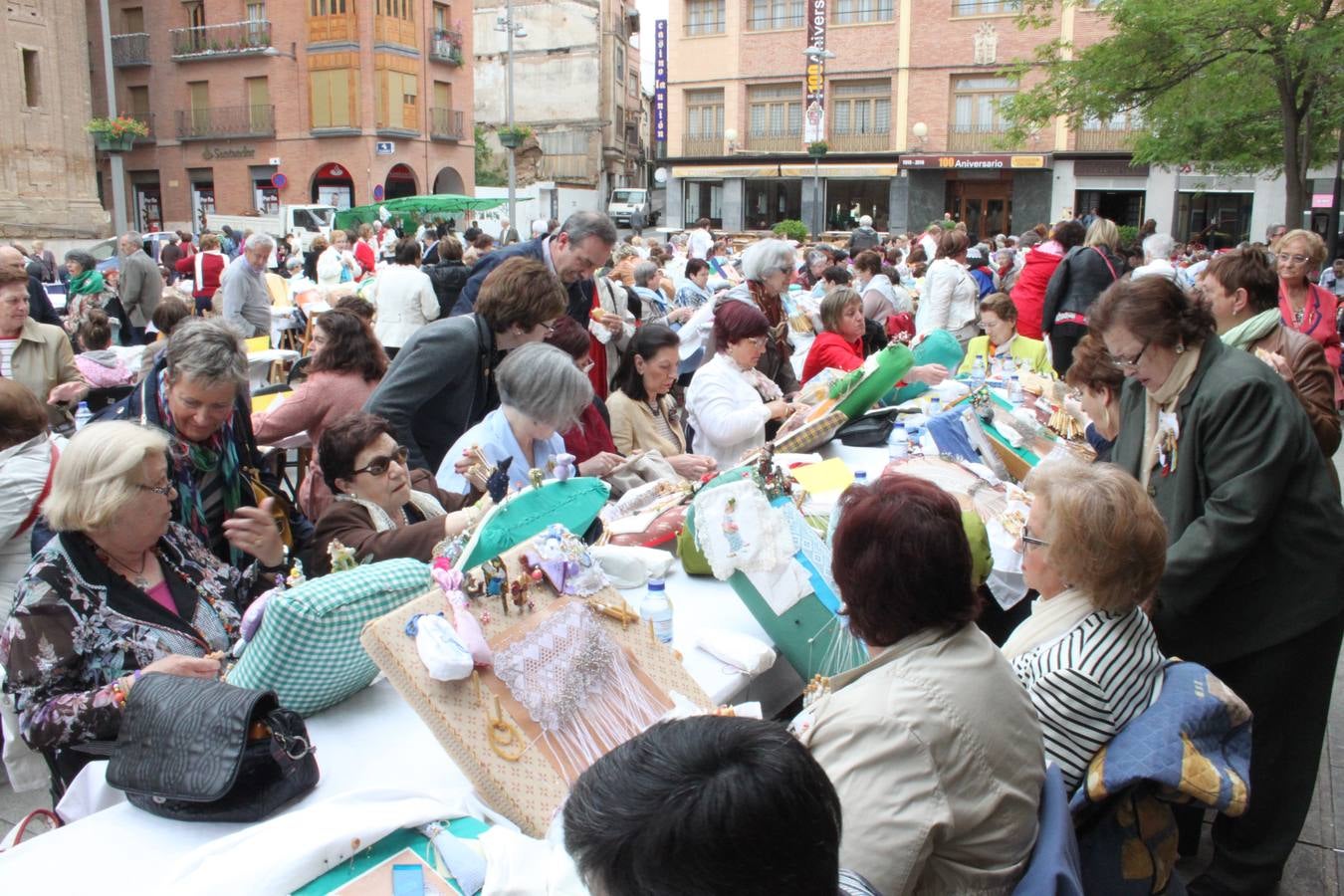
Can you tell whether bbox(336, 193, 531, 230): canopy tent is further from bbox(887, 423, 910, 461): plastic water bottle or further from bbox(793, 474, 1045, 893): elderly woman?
bbox(793, 474, 1045, 893): elderly woman

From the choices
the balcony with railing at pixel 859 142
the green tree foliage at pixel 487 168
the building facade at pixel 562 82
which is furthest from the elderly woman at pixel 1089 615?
the building facade at pixel 562 82

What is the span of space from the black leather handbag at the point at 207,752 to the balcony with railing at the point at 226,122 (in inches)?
1464

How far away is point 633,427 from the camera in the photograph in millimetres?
4590

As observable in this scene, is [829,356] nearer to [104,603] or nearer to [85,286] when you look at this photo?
[104,603]

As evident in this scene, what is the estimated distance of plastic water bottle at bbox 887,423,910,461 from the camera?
176 inches

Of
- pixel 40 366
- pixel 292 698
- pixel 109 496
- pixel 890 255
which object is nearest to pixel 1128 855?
pixel 292 698

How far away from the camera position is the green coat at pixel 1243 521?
103 inches

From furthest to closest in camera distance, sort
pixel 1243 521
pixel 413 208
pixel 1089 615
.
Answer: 1. pixel 413 208
2. pixel 1243 521
3. pixel 1089 615

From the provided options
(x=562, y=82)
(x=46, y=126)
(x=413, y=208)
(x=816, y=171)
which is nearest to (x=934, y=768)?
(x=816, y=171)

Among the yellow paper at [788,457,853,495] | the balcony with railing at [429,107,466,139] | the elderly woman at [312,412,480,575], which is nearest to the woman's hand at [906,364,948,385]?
the yellow paper at [788,457,853,495]

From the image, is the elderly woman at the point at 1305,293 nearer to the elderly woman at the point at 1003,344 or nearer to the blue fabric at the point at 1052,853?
the elderly woman at the point at 1003,344

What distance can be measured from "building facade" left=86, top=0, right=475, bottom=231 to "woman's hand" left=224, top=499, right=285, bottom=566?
3300 centimetres

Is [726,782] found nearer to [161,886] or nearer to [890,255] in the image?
[161,886]

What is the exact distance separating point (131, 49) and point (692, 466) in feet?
132
